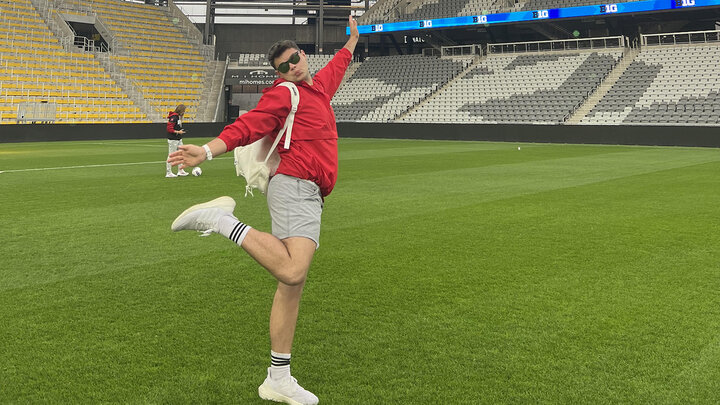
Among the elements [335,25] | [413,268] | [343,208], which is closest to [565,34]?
[335,25]

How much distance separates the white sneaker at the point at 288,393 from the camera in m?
3.48

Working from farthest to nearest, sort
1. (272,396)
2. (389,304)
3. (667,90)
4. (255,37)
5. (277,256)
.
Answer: (255,37) < (667,90) < (389,304) < (272,396) < (277,256)

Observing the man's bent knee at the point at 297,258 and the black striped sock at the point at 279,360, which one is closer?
the man's bent knee at the point at 297,258

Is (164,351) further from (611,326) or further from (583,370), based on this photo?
(611,326)

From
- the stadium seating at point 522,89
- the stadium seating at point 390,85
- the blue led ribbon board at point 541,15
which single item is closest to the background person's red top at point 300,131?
the stadium seating at point 522,89

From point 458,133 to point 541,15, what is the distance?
34.4 ft

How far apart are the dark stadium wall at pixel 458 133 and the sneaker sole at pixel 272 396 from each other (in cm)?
2811

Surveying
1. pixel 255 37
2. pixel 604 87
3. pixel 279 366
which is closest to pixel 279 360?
pixel 279 366

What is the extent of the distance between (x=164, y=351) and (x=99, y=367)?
0.41 metres

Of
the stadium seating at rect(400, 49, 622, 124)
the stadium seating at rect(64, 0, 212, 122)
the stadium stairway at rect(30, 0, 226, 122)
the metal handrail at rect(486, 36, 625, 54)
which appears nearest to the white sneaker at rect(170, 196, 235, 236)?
the stadium seating at rect(400, 49, 622, 124)

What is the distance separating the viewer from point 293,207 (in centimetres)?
355

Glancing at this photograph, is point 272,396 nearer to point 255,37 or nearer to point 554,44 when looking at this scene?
point 554,44

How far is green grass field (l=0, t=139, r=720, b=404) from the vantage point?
148 inches

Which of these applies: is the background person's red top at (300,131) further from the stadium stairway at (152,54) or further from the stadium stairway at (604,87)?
the stadium stairway at (152,54)
